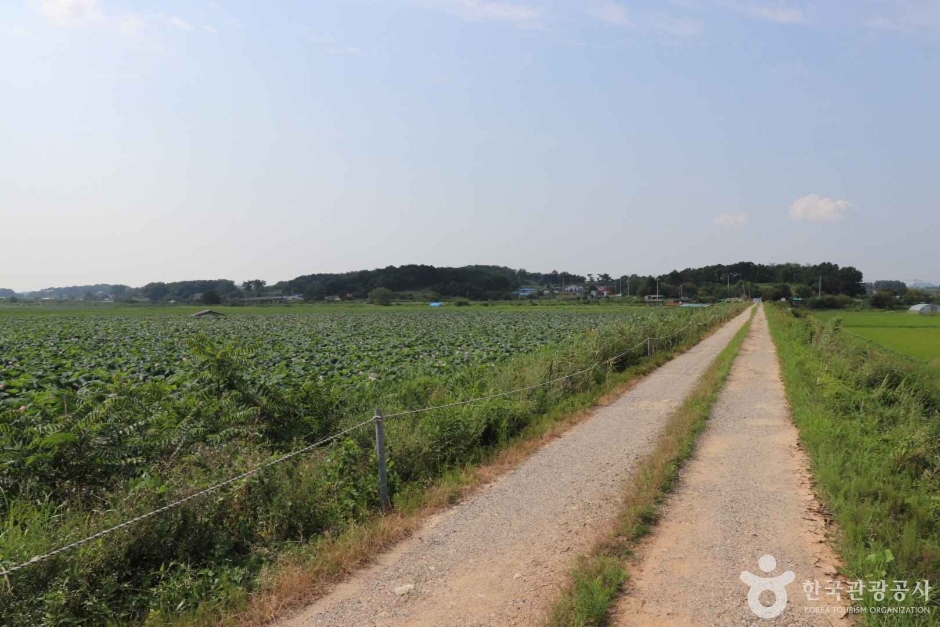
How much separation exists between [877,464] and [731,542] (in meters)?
3.32

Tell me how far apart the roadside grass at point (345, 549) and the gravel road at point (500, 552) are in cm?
17

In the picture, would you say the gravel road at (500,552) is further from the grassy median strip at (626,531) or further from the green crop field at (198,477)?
the green crop field at (198,477)

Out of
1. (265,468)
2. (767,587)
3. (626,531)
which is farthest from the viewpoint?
(265,468)

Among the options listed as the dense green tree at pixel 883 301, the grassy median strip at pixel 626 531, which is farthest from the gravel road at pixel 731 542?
the dense green tree at pixel 883 301

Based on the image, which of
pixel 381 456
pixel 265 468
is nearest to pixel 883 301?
pixel 381 456

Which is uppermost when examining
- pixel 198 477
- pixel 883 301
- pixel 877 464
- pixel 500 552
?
pixel 883 301

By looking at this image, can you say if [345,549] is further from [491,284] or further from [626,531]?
[491,284]

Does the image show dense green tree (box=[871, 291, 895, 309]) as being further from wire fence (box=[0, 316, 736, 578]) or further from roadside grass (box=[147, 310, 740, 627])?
roadside grass (box=[147, 310, 740, 627])

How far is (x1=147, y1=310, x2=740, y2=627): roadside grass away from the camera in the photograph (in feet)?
14.6

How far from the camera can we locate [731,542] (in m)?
5.45

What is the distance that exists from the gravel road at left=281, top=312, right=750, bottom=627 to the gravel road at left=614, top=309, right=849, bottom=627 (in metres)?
0.71

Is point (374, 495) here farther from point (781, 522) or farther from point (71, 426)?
point (781, 522)

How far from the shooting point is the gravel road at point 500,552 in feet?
14.5

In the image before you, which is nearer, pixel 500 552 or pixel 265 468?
pixel 500 552
